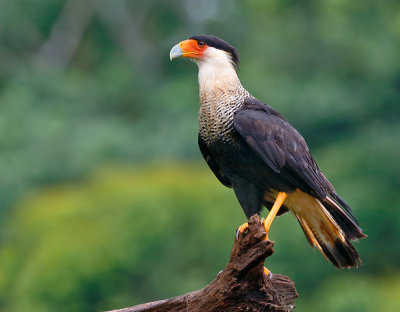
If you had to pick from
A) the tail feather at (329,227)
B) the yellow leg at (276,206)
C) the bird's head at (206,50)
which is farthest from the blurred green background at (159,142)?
the yellow leg at (276,206)

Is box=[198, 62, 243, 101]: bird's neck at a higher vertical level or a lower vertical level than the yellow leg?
higher

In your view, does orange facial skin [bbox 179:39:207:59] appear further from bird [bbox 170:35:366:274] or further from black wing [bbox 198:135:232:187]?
black wing [bbox 198:135:232:187]

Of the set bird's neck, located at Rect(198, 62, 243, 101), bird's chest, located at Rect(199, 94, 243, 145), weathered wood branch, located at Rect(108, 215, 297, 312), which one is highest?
bird's neck, located at Rect(198, 62, 243, 101)

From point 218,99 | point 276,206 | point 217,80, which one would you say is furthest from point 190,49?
point 276,206

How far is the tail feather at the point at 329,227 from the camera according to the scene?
768cm

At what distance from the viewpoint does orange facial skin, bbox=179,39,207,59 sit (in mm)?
7898

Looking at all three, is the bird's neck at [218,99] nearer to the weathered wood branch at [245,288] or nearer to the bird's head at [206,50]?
the bird's head at [206,50]

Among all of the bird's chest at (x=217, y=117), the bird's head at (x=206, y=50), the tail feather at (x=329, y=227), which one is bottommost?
the tail feather at (x=329, y=227)

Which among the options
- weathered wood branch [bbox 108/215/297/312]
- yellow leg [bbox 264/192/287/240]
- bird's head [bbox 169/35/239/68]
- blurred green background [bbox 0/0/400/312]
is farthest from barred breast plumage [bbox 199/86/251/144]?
blurred green background [bbox 0/0/400/312]

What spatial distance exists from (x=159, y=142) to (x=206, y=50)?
781 inches

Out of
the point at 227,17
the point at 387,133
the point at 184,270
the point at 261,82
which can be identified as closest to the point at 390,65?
the point at 387,133

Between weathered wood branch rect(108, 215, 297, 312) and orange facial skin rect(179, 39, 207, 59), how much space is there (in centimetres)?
169

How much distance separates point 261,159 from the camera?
7.47 m

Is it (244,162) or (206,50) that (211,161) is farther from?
(206,50)
